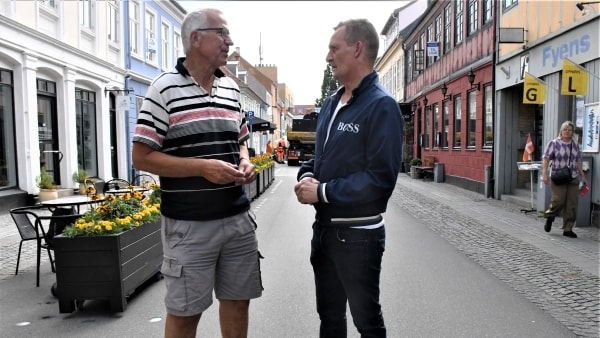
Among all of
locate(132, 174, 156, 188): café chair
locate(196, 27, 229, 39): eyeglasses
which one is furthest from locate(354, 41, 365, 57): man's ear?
locate(132, 174, 156, 188): café chair

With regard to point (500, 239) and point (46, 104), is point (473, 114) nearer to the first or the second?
point (500, 239)

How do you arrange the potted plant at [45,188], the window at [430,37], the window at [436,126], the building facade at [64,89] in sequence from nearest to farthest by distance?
the building facade at [64,89]
the potted plant at [45,188]
the window at [436,126]
the window at [430,37]

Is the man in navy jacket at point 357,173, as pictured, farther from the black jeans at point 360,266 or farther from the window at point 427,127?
the window at point 427,127

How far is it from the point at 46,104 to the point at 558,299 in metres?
12.7

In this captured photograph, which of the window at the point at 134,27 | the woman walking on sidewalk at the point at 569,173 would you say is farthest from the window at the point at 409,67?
the woman walking on sidewalk at the point at 569,173

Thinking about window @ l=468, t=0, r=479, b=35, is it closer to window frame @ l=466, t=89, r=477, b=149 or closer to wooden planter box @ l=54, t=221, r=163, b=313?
window frame @ l=466, t=89, r=477, b=149

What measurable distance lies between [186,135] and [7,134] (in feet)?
35.6

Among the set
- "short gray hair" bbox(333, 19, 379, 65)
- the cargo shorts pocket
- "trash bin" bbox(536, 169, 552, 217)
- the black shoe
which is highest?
"short gray hair" bbox(333, 19, 379, 65)

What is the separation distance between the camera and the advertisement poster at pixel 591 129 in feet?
29.1

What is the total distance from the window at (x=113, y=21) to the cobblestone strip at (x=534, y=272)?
12.9 metres

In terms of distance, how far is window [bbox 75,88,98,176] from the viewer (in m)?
15.2

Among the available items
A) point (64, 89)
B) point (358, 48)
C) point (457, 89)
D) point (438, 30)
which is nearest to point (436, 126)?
point (438, 30)

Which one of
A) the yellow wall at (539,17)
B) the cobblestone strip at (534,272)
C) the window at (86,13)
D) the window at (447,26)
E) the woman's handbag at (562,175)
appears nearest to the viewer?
the cobblestone strip at (534,272)

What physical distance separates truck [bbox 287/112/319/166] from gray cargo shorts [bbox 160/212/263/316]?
110 feet
